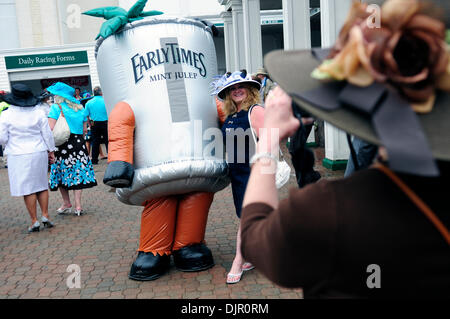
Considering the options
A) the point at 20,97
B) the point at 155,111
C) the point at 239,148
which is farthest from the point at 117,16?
the point at 20,97

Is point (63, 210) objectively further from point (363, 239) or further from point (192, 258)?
point (363, 239)

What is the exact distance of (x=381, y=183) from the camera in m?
1.04

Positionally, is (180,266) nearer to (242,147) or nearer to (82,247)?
(242,147)

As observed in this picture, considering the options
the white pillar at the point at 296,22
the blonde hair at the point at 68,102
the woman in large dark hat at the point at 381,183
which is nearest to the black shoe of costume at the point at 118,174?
the woman in large dark hat at the point at 381,183

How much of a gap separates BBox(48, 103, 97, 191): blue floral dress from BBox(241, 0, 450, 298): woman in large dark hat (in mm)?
5951

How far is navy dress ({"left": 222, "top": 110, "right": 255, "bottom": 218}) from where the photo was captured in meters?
3.99

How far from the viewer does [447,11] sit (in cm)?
106

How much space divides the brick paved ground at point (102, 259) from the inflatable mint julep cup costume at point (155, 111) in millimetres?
347

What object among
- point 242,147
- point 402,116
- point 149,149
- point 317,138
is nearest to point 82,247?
point 149,149

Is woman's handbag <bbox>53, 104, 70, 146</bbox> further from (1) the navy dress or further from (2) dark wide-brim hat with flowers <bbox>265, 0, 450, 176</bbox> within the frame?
(2) dark wide-brim hat with flowers <bbox>265, 0, 450, 176</bbox>

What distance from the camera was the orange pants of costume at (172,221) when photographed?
4.11m

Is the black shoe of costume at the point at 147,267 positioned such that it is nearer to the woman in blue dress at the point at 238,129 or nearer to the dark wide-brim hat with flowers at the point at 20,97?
the woman in blue dress at the point at 238,129

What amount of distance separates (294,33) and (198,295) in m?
7.15

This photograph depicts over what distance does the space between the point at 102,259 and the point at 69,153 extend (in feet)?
7.68
